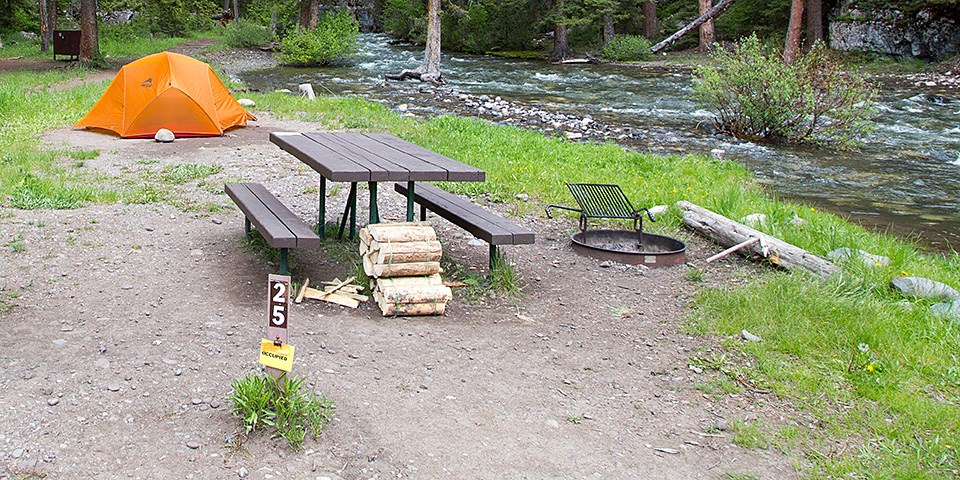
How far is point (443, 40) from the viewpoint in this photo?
135 ft

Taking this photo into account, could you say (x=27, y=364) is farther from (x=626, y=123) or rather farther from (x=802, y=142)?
(x=626, y=123)

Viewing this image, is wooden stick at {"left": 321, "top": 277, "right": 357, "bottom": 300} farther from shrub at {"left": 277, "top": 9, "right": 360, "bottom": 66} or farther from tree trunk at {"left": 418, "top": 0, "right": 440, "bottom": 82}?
shrub at {"left": 277, "top": 9, "right": 360, "bottom": 66}

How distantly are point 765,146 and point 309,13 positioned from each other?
78.5 ft

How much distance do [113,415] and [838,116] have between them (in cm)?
1291

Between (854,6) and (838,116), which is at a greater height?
(854,6)

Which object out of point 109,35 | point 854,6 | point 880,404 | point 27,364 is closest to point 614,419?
point 880,404

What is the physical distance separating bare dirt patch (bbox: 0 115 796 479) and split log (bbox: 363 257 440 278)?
247 mm

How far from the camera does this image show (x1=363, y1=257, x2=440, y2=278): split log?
5660mm

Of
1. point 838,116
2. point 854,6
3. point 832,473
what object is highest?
point 854,6

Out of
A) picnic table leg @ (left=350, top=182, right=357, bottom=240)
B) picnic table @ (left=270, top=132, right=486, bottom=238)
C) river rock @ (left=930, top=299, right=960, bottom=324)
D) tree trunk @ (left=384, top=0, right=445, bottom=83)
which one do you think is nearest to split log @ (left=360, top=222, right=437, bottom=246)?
picnic table @ (left=270, top=132, right=486, bottom=238)

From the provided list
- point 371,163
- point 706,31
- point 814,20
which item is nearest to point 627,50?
point 706,31

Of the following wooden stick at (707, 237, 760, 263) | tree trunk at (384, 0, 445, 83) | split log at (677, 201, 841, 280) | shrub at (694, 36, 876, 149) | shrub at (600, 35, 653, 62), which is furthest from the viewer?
shrub at (600, 35, 653, 62)

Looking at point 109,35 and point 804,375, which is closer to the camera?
point 804,375

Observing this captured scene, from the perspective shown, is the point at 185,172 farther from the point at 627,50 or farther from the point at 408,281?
the point at 627,50
